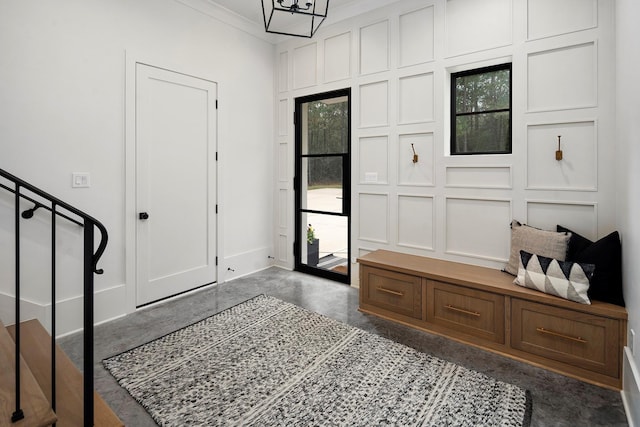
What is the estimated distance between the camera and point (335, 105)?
4164 mm

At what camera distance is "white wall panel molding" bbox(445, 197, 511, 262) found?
9.97ft

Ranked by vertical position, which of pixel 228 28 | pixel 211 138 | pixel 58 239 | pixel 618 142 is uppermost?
pixel 228 28

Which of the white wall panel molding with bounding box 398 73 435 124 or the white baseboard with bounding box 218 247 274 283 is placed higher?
the white wall panel molding with bounding box 398 73 435 124

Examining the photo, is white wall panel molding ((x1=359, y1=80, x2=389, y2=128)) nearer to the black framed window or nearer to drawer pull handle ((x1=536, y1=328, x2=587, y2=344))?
the black framed window

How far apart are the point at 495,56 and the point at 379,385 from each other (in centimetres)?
289

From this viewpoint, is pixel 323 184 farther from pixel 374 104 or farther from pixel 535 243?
pixel 535 243

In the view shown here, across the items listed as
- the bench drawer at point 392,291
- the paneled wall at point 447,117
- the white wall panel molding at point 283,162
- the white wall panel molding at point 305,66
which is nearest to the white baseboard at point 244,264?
the white wall panel molding at point 283,162

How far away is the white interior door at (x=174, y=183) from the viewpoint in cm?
332

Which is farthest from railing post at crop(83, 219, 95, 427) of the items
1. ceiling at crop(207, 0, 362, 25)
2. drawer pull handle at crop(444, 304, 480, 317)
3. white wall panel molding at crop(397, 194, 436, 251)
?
ceiling at crop(207, 0, 362, 25)

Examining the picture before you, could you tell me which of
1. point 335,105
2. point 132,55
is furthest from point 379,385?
point 132,55

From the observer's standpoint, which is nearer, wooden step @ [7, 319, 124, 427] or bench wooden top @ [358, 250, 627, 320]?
wooden step @ [7, 319, 124, 427]

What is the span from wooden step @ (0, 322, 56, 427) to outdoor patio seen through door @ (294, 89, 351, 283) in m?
3.09

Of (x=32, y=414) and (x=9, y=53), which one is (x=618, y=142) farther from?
(x=9, y=53)

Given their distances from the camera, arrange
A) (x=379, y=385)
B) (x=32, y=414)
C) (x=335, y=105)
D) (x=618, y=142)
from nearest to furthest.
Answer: (x=32, y=414) → (x=379, y=385) → (x=618, y=142) → (x=335, y=105)
